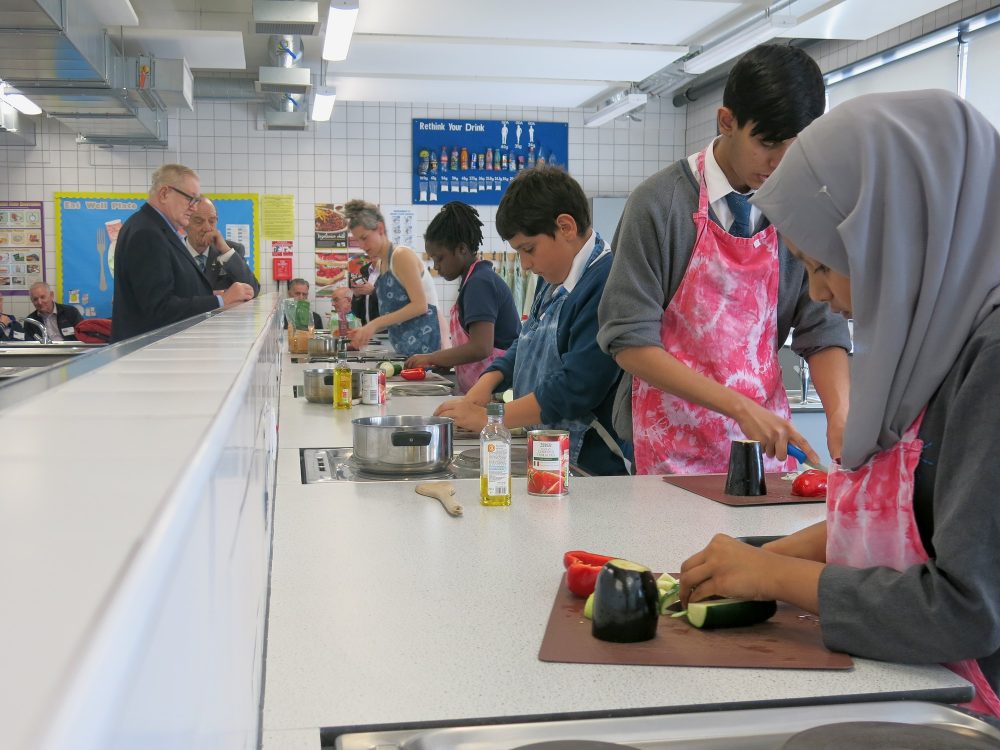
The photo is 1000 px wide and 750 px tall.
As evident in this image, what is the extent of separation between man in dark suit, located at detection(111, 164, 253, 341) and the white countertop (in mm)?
2593

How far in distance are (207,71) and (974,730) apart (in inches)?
382

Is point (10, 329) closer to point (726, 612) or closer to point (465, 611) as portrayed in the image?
point (465, 611)

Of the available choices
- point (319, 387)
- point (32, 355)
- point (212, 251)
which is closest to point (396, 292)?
point (32, 355)

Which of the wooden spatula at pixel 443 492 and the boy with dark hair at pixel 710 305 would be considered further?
the boy with dark hair at pixel 710 305

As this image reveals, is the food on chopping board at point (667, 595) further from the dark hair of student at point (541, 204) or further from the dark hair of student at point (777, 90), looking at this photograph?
the dark hair of student at point (541, 204)

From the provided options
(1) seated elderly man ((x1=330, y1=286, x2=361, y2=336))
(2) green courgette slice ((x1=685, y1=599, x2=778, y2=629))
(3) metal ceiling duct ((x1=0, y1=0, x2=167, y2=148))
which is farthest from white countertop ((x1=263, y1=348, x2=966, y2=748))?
(1) seated elderly man ((x1=330, y1=286, x2=361, y2=336))

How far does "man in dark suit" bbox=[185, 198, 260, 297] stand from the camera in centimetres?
680

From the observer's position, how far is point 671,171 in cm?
221

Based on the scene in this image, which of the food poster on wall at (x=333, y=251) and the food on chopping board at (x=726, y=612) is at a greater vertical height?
the food poster on wall at (x=333, y=251)

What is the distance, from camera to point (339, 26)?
17.8ft

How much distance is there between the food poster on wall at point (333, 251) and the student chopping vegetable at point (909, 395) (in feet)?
28.6

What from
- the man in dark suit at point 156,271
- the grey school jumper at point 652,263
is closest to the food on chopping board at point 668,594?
the grey school jumper at point 652,263

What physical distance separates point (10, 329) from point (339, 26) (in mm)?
5209

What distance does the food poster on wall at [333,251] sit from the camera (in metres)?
9.66
